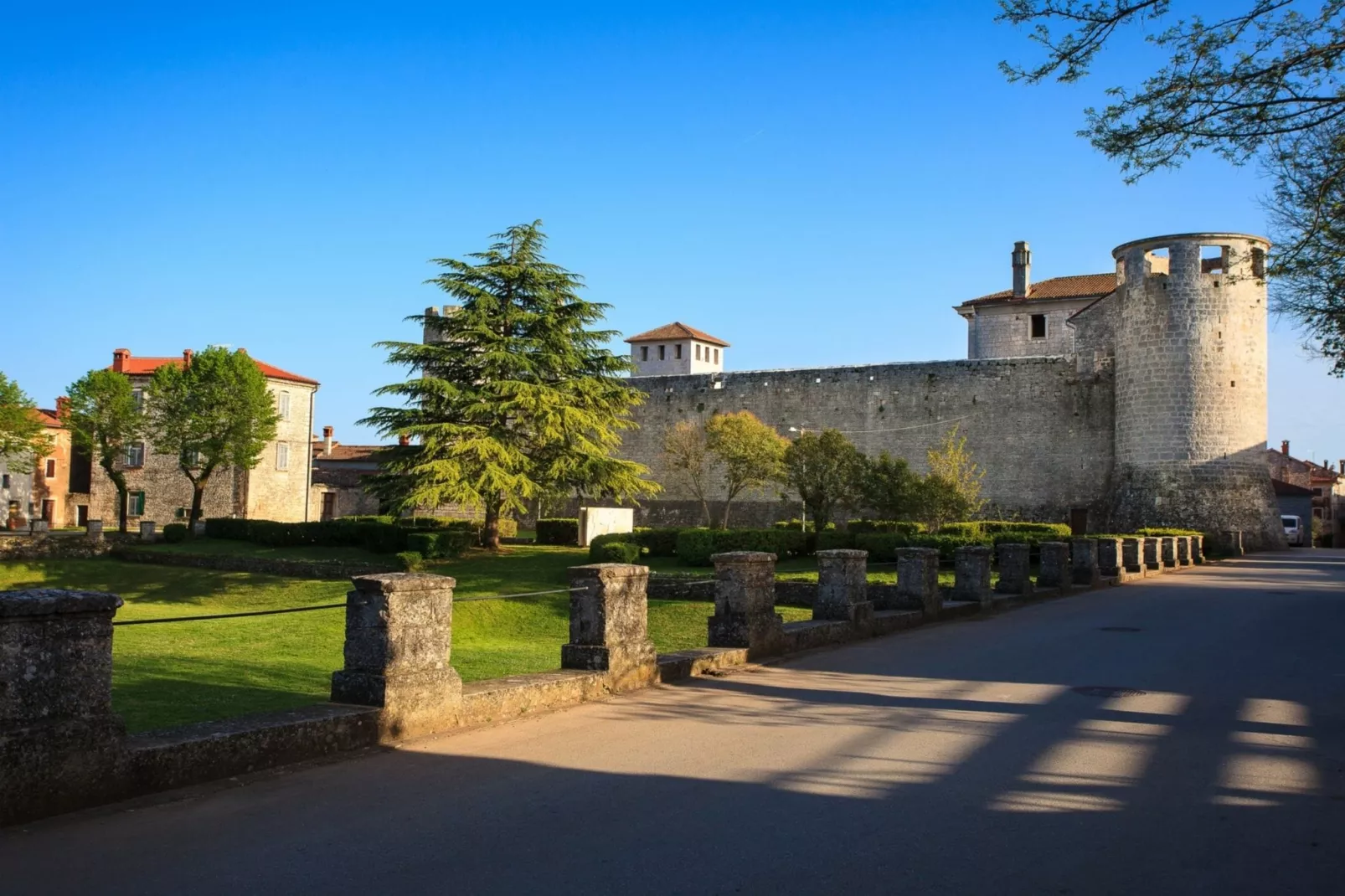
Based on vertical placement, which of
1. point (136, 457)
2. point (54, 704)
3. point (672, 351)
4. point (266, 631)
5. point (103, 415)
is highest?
point (672, 351)

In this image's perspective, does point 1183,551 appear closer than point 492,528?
Yes

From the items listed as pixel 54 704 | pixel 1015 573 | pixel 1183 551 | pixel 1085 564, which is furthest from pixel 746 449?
pixel 54 704

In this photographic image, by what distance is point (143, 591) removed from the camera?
28.6 meters

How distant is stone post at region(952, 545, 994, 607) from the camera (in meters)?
15.3

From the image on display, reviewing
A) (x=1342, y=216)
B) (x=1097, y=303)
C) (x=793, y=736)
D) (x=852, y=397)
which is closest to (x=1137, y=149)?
(x=1342, y=216)

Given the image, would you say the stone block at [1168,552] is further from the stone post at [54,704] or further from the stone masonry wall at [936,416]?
the stone post at [54,704]

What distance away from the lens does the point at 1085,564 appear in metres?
20.2

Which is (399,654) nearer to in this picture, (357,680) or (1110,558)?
(357,680)

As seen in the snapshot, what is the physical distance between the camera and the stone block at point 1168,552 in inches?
1030

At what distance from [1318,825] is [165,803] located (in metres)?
5.12

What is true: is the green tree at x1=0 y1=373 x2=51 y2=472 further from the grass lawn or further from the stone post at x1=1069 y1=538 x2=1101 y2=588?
the stone post at x1=1069 y1=538 x2=1101 y2=588

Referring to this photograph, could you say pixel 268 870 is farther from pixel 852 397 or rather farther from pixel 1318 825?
pixel 852 397

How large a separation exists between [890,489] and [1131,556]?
6.98m

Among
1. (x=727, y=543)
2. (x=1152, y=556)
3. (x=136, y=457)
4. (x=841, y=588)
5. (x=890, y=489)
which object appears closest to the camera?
(x=841, y=588)
